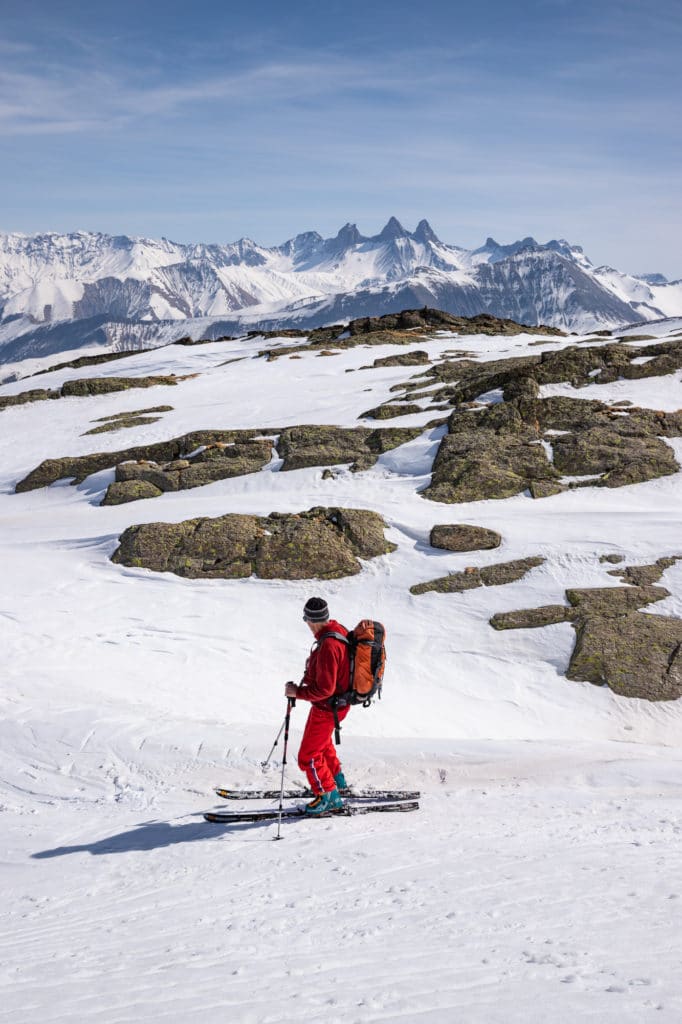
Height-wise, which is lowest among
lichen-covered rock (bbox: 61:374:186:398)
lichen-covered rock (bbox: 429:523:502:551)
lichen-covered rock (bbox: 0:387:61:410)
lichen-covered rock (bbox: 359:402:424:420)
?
lichen-covered rock (bbox: 429:523:502:551)

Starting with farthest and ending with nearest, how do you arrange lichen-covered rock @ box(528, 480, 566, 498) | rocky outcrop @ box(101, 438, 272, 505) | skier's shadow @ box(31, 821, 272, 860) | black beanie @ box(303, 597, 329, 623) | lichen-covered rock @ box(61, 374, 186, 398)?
lichen-covered rock @ box(61, 374, 186, 398) < rocky outcrop @ box(101, 438, 272, 505) < lichen-covered rock @ box(528, 480, 566, 498) < black beanie @ box(303, 597, 329, 623) < skier's shadow @ box(31, 821, 272, 860)

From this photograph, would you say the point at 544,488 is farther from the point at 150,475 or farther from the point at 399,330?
the point at 399,330

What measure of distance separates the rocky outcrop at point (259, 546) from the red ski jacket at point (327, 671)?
9.39m

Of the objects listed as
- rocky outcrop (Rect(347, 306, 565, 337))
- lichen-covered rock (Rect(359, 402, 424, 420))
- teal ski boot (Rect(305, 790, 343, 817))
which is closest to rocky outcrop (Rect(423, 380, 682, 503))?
lichen-covered rock (Rect(359, 402, 424, 420))

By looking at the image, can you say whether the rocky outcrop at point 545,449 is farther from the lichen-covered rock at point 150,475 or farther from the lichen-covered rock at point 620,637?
the lichen-covered rock at point 150,475

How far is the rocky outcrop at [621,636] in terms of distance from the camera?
13539mm

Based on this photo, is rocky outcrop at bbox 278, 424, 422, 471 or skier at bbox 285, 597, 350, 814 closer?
skier at bbox 285, 597, 350, 814

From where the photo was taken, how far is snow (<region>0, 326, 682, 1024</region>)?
504 centimetres

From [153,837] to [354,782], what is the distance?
9.52 feet

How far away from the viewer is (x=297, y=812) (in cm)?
878

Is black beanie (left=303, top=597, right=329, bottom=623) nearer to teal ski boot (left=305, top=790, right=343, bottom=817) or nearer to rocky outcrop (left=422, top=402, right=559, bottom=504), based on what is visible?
teal ski boot (left=305, top=790, right=343, bottom=817)

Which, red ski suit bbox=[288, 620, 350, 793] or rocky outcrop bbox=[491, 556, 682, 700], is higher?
red ski suit bbox=[288, 620, 350, 793]

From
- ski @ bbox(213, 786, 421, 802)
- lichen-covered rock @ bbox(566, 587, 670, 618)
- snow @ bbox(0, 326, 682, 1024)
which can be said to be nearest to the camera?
snow @ bbox(0, 326, 682, 1024)

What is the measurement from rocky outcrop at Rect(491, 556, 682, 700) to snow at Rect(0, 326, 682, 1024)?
14.8 inches
